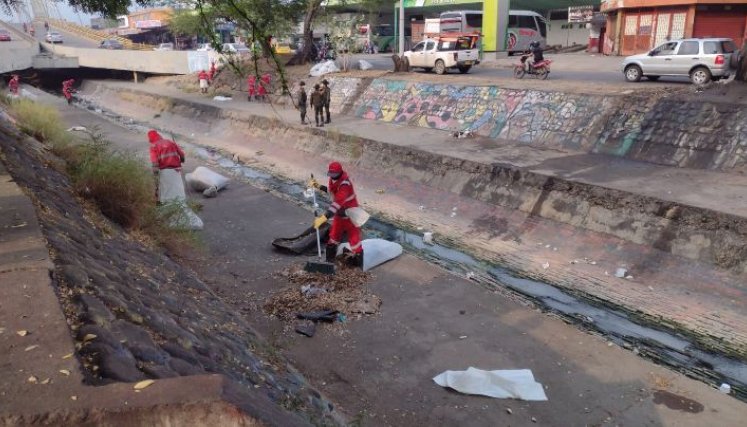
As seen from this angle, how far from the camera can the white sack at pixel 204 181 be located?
13779mm

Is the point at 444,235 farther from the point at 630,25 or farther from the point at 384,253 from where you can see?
the point at 630,25

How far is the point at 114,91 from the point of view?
3678 centimetres

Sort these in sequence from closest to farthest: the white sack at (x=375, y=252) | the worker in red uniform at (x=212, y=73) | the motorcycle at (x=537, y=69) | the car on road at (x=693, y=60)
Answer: the white sack at (x=375, y=252) → the car on road at (x=693, y=60) → the motorcycle at (x=537, y=69) → the worker in red uniform at (x=212, y=73)

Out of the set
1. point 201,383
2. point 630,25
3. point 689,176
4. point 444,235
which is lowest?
point 444,235

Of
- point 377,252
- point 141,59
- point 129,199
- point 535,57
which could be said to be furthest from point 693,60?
point 141,59

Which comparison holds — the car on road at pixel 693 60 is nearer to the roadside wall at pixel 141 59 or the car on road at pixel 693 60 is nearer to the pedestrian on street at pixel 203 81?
the pedestrian on street at pixel 203 81

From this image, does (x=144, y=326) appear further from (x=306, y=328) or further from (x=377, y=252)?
(x=377, y=252)

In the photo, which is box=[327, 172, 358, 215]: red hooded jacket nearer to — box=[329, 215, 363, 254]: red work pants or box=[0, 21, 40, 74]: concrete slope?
box=[329, 215, 363, 254]: red work pants

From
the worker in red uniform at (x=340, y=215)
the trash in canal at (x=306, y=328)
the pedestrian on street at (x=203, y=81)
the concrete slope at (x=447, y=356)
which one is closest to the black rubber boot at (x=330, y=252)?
the worker in red uniform at (x=340, y=215)

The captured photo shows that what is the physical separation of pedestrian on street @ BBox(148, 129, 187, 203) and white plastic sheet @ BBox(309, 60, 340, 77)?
16691 mm

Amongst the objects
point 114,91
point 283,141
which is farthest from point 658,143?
point 114,91

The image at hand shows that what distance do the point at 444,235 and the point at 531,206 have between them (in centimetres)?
199

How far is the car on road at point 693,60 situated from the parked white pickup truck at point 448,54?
7.49 meters

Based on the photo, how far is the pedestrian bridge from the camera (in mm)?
35562
